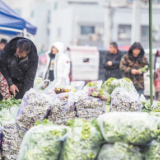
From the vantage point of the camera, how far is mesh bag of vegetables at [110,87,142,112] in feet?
17.8

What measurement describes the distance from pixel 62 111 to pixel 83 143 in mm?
891

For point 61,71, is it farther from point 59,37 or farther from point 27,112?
point 59,37

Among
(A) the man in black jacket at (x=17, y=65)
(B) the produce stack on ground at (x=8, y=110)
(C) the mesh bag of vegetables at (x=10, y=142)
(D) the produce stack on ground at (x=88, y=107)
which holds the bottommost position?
(C) the mesh bag of vegetables at (x=10, y=142)

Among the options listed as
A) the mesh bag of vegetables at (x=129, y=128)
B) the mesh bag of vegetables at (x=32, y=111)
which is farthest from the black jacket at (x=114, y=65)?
the mesh bag of vegetables at (x=129, y=128)

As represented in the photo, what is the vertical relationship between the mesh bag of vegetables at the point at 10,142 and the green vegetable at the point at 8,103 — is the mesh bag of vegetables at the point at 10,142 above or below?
below

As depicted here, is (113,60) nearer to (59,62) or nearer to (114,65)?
(114,65)

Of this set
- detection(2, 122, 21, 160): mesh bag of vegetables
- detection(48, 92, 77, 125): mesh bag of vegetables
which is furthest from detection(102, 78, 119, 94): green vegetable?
detection(2, 122, 21, 160): mesh bag of vegetables

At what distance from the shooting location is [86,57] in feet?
63.5

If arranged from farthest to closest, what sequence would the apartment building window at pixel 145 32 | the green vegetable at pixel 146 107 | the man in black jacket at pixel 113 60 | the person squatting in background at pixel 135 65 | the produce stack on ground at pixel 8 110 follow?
1. the apartment building window at pixel 145 32
2. the man in black jacket at pixel 113 60
3. the person squatting in background at pixel 135 65
4. the green vegetable at pixel 146 107
5. the produce stack on ground at pixel 8 110

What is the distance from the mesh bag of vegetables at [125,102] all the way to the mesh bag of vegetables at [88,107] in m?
0.16

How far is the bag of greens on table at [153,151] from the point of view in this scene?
432 centimetres

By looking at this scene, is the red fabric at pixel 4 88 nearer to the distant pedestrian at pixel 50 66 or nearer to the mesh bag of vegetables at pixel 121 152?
the mesh bag of vegetables at pixel 121 152

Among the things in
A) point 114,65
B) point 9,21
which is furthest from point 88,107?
point 114,65

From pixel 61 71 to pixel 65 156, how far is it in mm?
7708
